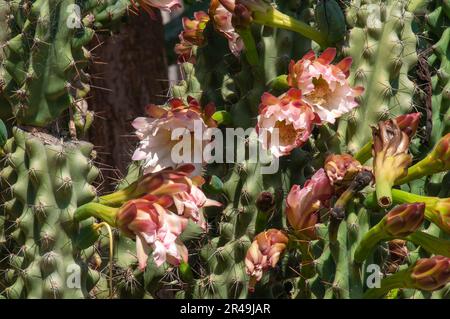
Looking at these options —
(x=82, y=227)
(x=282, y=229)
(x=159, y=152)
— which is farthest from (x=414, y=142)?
(x=82, y=227)

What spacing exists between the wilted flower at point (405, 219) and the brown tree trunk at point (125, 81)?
4.15ft

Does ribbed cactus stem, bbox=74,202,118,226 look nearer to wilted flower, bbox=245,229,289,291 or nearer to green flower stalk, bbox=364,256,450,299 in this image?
wilted flower, bbox=245,229,289,291

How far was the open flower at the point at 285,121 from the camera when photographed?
212 cm

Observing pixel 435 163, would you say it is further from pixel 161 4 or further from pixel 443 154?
pixel 161 4

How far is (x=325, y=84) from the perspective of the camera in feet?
7.18

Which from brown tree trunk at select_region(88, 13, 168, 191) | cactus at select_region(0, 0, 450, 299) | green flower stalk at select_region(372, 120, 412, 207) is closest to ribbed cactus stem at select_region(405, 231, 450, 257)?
cactus at select_region(0, 0, 450, 299)

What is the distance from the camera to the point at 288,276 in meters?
2.28

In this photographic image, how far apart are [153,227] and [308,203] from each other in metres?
0.30

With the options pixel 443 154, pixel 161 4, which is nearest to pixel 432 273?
pixel 443 154

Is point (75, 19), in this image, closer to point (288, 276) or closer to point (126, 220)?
point (126, 220)

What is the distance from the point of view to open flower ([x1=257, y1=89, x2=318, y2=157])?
83.6 inches

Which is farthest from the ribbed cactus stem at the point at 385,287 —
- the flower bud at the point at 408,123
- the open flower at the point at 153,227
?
the open flower at the point at 153,227
